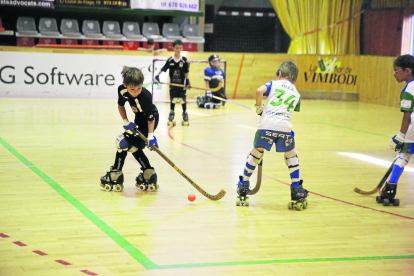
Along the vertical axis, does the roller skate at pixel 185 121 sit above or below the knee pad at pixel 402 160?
below

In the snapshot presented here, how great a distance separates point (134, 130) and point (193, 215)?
4.22 ft

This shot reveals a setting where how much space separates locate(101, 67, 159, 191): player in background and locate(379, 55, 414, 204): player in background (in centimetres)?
252

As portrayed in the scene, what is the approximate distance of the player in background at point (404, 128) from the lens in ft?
21.5

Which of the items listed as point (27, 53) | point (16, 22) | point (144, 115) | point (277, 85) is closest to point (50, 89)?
point (27, 53)

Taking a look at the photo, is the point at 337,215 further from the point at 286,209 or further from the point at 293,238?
the point at 293,238

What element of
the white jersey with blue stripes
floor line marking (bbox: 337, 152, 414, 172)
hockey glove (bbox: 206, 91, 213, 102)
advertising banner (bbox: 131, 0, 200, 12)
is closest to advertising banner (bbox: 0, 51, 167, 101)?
hockey glove (bbox: 206, 91, 213, 102)

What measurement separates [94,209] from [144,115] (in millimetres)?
1331

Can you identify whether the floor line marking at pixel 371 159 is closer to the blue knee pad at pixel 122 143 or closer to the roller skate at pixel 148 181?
the roller skate at pixel 148 181

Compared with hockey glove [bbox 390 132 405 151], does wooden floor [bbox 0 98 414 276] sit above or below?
below

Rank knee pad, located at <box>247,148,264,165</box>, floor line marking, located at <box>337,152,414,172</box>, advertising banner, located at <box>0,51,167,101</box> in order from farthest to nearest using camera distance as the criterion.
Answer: advertising banner, located at <box>0,51,167,101</box>
floor line marking, located at <box>337,152,414,172</box>
knee pad, located at <box>247,148,264,165</box>

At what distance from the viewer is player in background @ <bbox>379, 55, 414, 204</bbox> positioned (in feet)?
21.5

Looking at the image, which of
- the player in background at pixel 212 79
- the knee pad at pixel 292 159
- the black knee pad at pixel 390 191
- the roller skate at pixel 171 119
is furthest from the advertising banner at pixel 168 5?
the black knee pad at pixel 390 191

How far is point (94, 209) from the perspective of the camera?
6.27 metres

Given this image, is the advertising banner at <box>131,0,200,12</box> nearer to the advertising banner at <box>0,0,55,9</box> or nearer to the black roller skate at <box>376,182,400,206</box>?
the advertising banner at <box>0,0,55,9</box>
